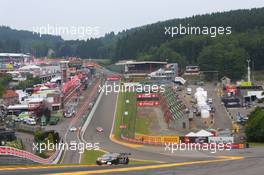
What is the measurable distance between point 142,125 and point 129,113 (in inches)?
286

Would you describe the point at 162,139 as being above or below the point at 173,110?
below

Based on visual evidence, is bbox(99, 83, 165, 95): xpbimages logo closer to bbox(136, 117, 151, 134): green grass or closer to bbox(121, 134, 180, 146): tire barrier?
bbox(136, 117, 151, 134): green grass

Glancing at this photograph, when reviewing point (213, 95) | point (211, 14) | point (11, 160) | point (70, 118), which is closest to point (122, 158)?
point (11, 160)

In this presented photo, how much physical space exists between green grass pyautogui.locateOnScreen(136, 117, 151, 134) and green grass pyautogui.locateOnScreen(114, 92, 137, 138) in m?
0.40

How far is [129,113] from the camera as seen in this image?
54.0m

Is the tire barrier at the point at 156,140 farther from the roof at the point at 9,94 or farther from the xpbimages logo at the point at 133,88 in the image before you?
the roof at the point at 9,94

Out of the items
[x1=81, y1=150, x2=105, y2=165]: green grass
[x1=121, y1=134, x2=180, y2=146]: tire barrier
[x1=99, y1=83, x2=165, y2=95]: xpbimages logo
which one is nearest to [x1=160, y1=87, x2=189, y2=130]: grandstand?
[x1=99, y1=83, x2=165, y2=95]: xpbimages logo

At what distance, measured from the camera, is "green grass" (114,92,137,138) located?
44.7 meters

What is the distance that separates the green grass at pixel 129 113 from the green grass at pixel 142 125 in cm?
40

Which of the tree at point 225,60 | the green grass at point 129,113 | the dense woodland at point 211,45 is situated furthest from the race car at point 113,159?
the dense woodland at point 211,45

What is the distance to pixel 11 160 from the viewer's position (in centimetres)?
1986

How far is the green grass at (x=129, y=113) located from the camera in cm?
4467

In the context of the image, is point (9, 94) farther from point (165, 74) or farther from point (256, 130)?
point (256, 130)

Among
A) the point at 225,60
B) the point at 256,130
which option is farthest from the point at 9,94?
Result: the point at 256,130
